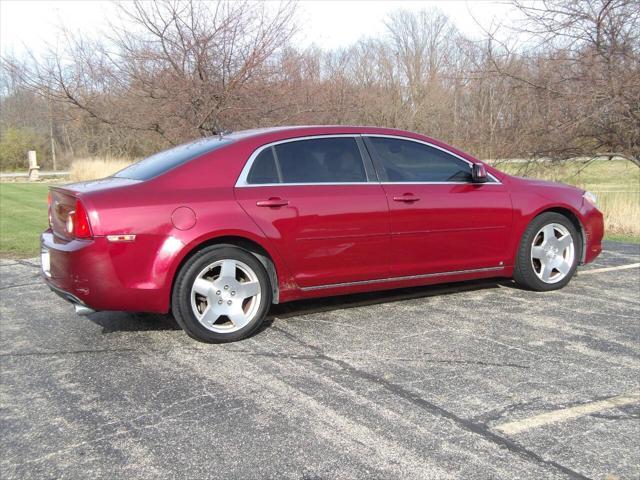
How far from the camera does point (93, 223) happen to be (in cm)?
409

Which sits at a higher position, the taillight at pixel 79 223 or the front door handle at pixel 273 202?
the front door handle at pixel 273 202

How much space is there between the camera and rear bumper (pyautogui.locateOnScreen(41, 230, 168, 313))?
4117 millimetres

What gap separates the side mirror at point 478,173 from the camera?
212 inches

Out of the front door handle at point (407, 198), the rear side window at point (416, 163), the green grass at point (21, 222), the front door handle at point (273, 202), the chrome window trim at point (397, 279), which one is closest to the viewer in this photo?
the front door handle at point (273, 202)

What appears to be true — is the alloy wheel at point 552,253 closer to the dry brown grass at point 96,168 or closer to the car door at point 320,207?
the car door at point 320,207

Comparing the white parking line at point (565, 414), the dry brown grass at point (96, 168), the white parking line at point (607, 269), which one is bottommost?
the white parking line at point (565, 414)

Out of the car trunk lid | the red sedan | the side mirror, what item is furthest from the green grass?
the side mirror

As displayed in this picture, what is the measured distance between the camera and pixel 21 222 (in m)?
11.9

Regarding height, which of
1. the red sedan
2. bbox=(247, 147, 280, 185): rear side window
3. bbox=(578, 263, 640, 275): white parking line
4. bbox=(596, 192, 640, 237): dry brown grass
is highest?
bbox=(247, 147, 280, 185): rear side window

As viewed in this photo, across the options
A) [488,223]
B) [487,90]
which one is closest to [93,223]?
[488,223]

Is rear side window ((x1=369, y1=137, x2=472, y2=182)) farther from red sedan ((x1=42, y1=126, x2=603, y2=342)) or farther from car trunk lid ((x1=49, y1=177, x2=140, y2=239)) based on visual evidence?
car trunk lid ((x1=49, y1=177, x2=140, y2=239))

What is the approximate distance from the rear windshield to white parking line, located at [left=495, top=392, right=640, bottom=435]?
9.50 ft

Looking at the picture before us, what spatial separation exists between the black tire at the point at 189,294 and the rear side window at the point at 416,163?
145cm

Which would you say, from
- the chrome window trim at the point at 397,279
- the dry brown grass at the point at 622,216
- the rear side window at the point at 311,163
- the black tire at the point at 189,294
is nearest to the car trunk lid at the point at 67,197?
the black tire at the point at 189,294
